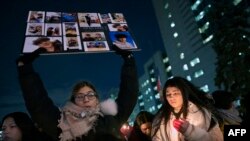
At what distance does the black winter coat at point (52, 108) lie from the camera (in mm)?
3023

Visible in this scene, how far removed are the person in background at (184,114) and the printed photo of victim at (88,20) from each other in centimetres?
160

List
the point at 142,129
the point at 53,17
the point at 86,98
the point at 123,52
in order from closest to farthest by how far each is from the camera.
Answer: the point at 86,98, the point at 123,52, the point at 53,17, the point at 142,129

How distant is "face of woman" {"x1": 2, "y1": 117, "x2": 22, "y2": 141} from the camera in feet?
11.3

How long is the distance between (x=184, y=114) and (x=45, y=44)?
7.53 feet

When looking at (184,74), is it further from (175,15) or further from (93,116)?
(93,116)

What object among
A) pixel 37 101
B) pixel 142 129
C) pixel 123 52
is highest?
pixel 123 52

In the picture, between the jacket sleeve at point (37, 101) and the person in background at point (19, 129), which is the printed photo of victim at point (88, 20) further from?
the person in background at point (19, 129)

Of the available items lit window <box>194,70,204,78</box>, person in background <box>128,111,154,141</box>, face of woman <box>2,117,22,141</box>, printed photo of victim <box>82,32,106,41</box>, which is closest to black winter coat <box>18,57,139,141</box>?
face of woman <box>2,117,22,141</box>

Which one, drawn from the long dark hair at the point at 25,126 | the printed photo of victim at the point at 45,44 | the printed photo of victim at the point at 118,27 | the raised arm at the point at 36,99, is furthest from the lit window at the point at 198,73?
the raised arm at the point at 36,99

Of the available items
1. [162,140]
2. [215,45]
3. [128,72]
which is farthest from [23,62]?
[215,45]

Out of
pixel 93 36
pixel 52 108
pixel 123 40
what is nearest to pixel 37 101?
pixel 52 108

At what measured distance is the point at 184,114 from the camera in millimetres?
4004

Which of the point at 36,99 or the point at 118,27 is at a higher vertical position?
the point at 118,27

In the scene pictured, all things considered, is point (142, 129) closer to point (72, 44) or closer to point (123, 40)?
point (123, 40)
